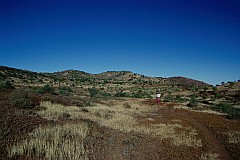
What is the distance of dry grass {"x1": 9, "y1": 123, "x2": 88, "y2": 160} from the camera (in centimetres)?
780

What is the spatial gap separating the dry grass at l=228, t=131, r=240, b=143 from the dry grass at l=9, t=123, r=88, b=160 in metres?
8.38

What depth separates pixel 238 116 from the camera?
68.2 feet

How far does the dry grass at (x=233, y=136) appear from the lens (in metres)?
11.9

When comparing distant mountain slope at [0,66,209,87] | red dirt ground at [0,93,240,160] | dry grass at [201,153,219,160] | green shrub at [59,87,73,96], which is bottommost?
dry grass at [201,153,219,160]

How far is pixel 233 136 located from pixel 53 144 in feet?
35.0

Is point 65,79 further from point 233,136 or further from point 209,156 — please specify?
point 209,156

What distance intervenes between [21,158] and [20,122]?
392 centimetres

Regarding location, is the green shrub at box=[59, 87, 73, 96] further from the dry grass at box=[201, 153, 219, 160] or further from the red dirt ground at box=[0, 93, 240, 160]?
the dry grass at box=[201, 153, 219, 160]

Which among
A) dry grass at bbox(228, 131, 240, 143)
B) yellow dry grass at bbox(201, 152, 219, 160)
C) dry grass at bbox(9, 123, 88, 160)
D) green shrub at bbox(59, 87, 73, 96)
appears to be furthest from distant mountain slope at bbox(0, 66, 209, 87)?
yellow dry grass at bbox(201, 152, 219, 160)

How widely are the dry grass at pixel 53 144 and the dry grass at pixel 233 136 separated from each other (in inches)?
330

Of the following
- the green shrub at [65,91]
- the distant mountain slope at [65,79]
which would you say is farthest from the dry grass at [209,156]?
the distant mountain slope at [65,79]

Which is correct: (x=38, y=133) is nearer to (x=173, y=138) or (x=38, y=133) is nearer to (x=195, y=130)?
(x=173, y=138)

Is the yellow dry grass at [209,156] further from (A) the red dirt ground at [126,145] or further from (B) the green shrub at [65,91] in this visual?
(B) the green shrub at [65,91]

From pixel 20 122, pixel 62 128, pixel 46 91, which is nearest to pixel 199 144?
pixel 62 128
